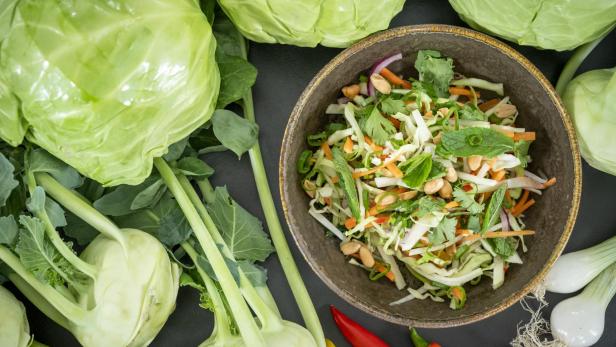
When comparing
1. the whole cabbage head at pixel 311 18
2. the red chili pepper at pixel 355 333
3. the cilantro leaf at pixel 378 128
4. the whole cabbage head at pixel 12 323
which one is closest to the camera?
the whole cabbage head at pixel 311 18

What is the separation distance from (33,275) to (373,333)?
114 centimetres

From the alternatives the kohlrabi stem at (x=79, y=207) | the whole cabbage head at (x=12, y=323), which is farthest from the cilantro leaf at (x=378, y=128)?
the whole cabbage head at (x=12, y=323)

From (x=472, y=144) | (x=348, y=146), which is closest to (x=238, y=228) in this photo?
(x=348, y=146)

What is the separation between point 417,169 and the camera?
7.33ft

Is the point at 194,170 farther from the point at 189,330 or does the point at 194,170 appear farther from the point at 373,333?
the point at 373,333

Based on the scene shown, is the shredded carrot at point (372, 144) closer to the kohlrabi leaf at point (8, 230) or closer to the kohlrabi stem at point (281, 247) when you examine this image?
the kohlrabi stem at point (281, 247)

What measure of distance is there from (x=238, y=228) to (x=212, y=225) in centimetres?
9

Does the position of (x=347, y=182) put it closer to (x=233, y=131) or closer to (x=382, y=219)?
(x=382, y=219)

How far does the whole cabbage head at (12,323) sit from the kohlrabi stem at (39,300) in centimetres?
5

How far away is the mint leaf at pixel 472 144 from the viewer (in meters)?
2.20

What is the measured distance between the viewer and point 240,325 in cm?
222

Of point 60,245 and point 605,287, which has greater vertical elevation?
point 60,245

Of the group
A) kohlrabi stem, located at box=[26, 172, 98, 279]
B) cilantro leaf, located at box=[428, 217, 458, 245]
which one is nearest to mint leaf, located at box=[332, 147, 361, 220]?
cilantro leaf, located at box=[428, 217, 458, 245]

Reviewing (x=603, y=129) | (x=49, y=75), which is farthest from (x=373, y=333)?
(x=49, y=75)
